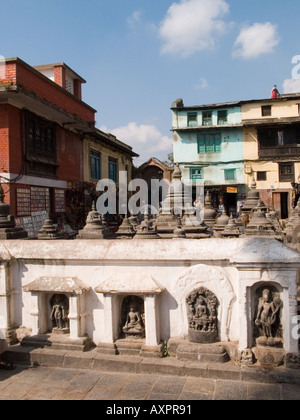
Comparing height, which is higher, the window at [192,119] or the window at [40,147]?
the window at [192,119]

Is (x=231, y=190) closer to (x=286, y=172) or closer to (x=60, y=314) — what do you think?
(x=286, y=172)

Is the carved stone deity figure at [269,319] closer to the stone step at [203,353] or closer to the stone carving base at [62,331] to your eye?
the stone step at [203,353]

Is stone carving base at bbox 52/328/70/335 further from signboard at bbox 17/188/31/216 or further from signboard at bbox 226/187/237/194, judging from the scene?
signboard at bbox 226/187/237/194

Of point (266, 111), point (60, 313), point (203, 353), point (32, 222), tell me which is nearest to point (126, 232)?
point (60, 313)

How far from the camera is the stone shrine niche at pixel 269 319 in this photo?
5.50 m

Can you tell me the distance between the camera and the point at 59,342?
20.7 ft

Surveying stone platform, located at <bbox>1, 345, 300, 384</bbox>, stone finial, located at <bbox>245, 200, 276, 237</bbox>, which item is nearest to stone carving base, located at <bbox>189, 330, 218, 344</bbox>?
stone platform, located at <bbox>1, 345, 300, 384</bbox>

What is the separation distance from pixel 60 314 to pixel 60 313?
0.02 metres

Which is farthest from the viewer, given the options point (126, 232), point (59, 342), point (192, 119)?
point (192, 119)

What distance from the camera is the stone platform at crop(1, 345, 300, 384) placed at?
525 centimetres

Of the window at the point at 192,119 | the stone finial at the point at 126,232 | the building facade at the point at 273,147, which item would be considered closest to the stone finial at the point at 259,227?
the stone finial at the point at 126,232

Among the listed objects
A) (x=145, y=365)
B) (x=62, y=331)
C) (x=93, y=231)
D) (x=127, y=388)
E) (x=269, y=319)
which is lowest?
(x=127, y=388)

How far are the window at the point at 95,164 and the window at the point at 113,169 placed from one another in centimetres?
241
